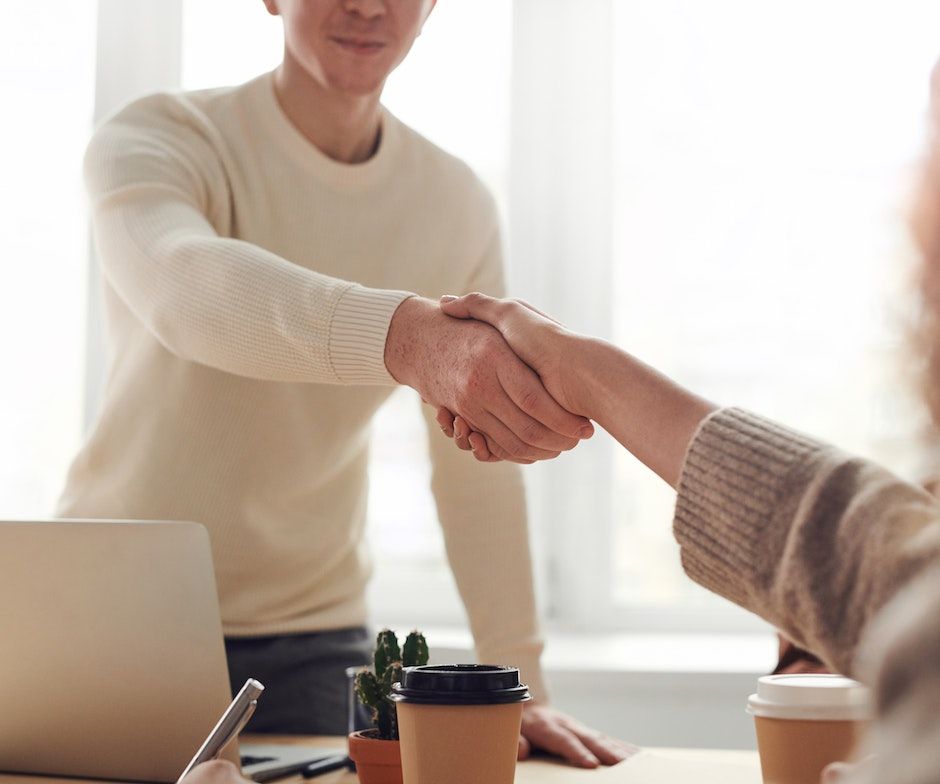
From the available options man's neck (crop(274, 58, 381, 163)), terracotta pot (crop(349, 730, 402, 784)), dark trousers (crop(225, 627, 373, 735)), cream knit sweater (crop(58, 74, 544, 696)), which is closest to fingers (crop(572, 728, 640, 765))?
cream knit sweater (crop(58, 74, 544, 696))

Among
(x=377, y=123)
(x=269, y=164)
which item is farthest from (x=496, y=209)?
(x=269, y=164)

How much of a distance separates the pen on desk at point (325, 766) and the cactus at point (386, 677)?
15 centimetres

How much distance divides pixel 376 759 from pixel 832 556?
552 millimetres

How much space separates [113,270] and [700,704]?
1406mm

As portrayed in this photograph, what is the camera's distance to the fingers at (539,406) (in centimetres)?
120

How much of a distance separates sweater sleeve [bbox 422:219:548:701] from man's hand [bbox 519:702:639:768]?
0.88 ft

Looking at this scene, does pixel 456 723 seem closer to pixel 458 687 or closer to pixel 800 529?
pixel 458 687

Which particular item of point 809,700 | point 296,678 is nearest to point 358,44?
point 296,678

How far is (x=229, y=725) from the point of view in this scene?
979mm

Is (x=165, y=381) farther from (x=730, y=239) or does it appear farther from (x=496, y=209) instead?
(x=730, y=239)

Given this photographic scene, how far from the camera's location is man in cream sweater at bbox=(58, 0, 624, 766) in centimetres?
138

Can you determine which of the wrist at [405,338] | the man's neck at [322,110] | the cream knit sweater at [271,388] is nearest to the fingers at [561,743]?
the cream knit sweater at [271,388]

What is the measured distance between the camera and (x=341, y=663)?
167 cm

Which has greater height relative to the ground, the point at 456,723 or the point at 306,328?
the point at 306,328
